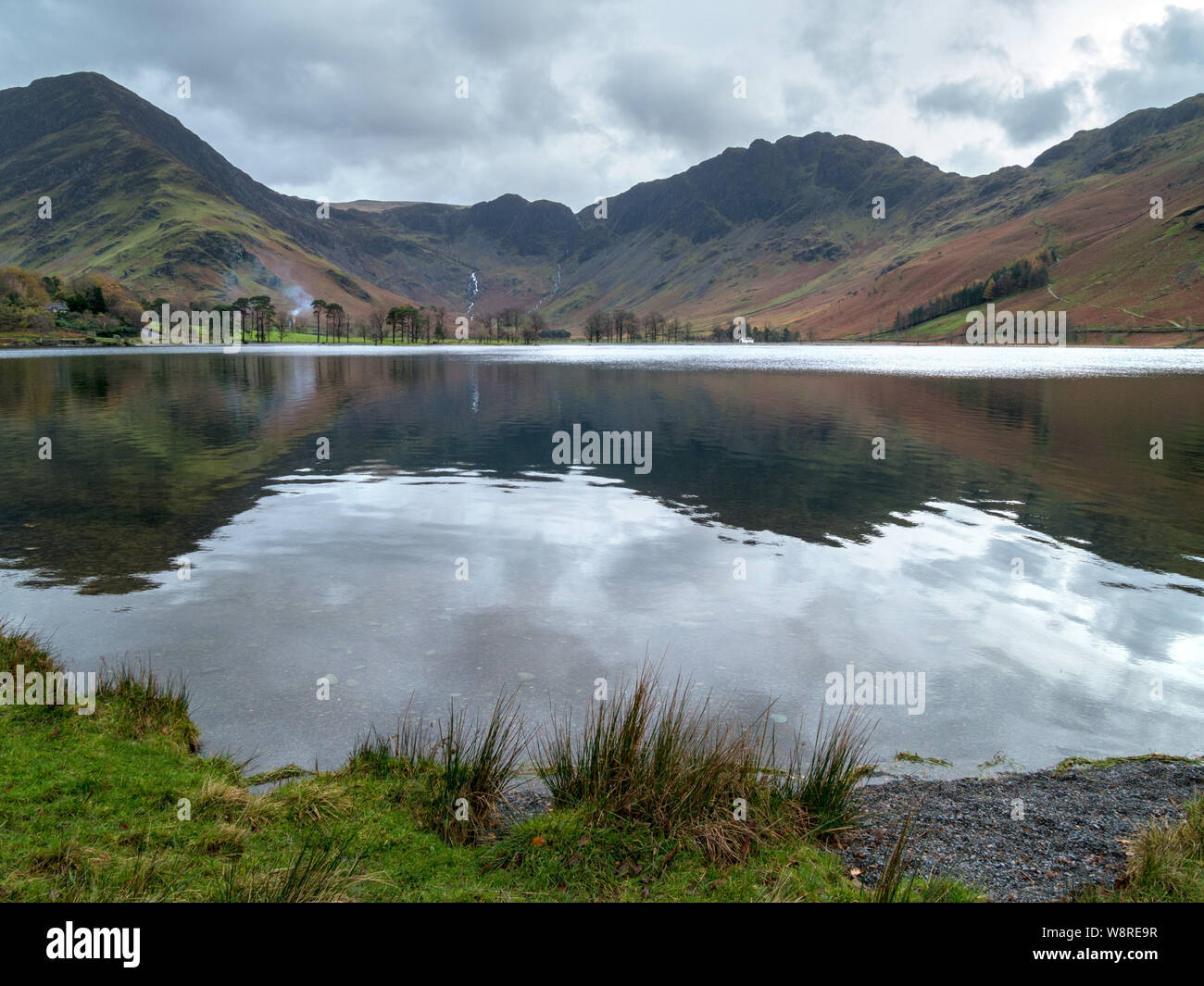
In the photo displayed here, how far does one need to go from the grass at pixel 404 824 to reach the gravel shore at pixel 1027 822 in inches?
27.6

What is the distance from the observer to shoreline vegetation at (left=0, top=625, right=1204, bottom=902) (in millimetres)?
6477

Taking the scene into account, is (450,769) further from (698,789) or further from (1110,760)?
(1110,760)

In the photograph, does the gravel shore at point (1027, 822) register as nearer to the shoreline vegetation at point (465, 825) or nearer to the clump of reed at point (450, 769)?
the shoreline vegetation at point (465, 825)

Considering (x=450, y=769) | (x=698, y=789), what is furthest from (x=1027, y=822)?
(x=450, y=769)

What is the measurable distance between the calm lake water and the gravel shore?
32.2 inches

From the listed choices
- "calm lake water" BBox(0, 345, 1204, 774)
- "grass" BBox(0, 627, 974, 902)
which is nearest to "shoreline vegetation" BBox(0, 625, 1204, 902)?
"grass" BBox(0, 627, 974, 902)

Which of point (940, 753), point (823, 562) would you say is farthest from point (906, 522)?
point (940, 753)

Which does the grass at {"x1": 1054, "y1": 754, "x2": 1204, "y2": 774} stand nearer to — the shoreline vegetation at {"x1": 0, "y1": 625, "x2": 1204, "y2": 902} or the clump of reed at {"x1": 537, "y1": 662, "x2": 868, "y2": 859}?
the shoreline vegetation at {"x1": 0, "y1": 625, "x2": 1204, "y2": 902}

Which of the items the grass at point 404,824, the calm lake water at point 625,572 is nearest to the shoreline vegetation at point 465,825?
the grass at point 404,824

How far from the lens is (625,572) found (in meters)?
19.6

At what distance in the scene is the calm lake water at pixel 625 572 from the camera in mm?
12312

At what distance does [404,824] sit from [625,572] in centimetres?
1210
